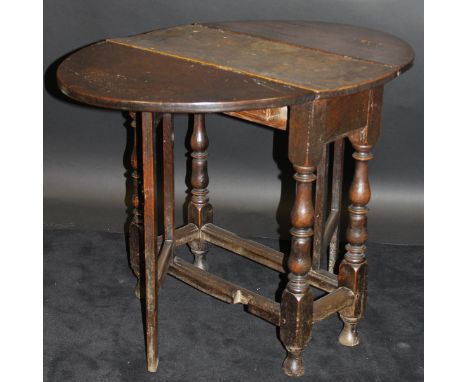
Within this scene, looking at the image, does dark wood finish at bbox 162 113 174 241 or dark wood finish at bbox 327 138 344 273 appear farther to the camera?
dark wood finish at bbox 327 138 344 273

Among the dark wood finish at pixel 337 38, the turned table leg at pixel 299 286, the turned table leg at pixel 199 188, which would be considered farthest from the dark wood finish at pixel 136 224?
the turned table leg at pixel 299 286

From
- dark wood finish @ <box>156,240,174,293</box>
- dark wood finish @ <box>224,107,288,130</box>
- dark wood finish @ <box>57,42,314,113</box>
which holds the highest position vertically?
dark wood finish @ <box>57,42,314,113</box>

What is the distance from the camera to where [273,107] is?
10.2 ft

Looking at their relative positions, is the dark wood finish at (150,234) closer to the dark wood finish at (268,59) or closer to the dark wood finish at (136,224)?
the dark wood finish at (268,59)

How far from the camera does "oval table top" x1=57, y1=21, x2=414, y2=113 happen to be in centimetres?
303

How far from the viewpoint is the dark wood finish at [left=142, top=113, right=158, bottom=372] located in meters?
3.22

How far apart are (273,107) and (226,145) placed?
185 cm

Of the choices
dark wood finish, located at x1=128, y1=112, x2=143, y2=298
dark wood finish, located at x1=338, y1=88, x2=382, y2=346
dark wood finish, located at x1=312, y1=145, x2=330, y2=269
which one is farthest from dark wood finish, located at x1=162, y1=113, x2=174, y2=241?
dark wood finish, located at x1=338, y1=88, x2=382, y2=346

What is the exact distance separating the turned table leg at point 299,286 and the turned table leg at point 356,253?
0.28m

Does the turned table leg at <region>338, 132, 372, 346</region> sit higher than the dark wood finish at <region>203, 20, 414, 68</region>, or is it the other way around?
the dark wood finish at <region>203, 20, 414, 68</region>

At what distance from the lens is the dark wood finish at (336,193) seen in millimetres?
3900

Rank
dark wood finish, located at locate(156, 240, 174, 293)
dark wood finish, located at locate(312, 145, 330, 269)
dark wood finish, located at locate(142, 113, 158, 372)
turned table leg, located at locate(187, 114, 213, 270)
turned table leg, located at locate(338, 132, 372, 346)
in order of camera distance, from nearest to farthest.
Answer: dark wood finish, located at locate(142, 113, 158, 372) → turned table leg, located at locate(338, 132, 372, 346) → dark wood finish, located at locate(156, 240, 174, 293) → dark wood finish, located at locate(312, 145, 330, 269) → turned table leg, located at locate(187, 114, 213, 270)

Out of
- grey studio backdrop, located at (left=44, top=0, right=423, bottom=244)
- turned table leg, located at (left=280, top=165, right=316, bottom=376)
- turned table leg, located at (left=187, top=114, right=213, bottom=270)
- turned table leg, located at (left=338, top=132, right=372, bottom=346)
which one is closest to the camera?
turned table leg, located at (left=280, top=165, right=316, bottom=376)

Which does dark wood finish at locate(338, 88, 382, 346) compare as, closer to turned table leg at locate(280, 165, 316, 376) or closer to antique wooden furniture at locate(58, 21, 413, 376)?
antique wooden furniture at locate(58, 21, 413, 376)
